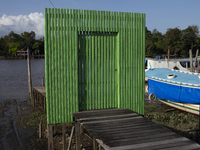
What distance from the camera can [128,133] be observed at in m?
6.15

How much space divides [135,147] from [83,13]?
5.50m

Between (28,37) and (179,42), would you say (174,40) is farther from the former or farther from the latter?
(28,37)

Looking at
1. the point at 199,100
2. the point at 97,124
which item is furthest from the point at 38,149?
the point at 199,100

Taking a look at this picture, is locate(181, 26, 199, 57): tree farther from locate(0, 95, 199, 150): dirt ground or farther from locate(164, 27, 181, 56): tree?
locate(0, 95, 199, 150): dirt ground

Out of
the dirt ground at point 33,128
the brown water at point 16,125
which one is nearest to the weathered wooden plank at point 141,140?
the dirt ground at point 33,128

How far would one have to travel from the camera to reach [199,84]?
58.9 feet

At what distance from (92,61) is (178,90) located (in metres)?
12.8

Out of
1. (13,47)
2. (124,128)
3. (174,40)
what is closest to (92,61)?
(124,128)

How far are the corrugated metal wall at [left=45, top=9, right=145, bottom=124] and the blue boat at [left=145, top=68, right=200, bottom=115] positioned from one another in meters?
10.5

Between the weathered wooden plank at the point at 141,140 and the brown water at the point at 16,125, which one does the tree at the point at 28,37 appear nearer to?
the brown water at the point at 16,125

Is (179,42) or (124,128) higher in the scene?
(179,42)

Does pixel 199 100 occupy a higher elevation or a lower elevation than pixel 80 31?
lower

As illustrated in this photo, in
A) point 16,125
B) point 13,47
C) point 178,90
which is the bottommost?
point 16,125

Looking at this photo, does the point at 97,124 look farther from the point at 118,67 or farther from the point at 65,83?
the point at 118,67
